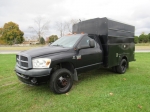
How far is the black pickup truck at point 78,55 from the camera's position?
11.9 feet

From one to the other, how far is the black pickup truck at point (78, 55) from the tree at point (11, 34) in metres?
48.6

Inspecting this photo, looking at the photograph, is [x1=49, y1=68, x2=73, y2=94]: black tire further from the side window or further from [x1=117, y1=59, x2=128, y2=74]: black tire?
[x1=117, y1=59, x2=128, y2=74]: black tire

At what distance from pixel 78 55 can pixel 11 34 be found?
169ft

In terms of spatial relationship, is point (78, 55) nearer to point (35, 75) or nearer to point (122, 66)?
point (35, 75)

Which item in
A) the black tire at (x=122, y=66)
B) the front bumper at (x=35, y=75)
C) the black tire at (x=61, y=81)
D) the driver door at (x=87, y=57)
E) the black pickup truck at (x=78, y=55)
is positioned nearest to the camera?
the front bumper at (x=35, y=75)

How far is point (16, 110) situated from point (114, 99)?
257 centimetres

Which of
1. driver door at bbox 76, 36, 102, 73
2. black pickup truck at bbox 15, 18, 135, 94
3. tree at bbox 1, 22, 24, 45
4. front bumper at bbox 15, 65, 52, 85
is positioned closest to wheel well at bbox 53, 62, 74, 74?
black pickup truck at bbox 15, 18, 135, 94

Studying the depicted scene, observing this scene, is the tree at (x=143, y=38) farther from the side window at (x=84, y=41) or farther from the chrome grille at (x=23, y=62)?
the chrome grille at (x=23, y=62)

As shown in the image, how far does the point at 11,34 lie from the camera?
48906mm

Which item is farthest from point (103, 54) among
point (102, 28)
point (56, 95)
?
point (56, 95)

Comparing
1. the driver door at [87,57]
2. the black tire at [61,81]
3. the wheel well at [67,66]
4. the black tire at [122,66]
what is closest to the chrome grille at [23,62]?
the black tire at [61,81]

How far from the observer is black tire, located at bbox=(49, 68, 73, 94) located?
12.3 feet

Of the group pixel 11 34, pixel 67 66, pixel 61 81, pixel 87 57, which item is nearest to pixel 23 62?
pixel 61 81

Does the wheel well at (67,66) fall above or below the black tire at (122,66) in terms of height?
above
